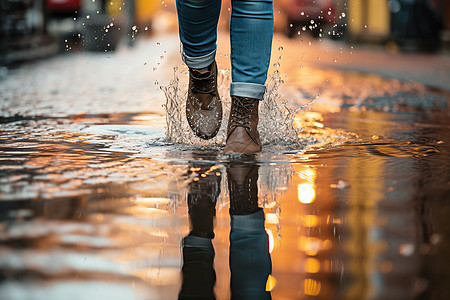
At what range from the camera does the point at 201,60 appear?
3477 mm

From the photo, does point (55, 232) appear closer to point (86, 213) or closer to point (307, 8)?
point (86, 213)

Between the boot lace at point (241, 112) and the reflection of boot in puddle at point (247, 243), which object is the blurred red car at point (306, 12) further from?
the reflection of boot in puddle at point (247, 243)

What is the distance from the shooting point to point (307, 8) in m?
23.7

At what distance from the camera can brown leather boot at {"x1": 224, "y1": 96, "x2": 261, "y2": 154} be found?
313 centimetres

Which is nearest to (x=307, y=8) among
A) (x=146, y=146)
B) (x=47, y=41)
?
(x=47, y=41)

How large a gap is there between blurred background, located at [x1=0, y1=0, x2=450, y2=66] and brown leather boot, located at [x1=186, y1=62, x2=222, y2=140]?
3.79 meters

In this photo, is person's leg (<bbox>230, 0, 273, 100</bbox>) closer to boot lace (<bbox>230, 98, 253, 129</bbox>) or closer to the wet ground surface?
boot lace (<bbox>230, 98, 253, 129</bbox>)

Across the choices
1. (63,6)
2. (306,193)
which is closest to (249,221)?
(306,193)

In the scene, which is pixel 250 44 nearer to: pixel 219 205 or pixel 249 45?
pixel 249 45

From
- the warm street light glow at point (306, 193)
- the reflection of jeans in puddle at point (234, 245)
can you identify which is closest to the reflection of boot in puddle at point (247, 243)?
the reflection of jeans in puddle at point (234, 245)

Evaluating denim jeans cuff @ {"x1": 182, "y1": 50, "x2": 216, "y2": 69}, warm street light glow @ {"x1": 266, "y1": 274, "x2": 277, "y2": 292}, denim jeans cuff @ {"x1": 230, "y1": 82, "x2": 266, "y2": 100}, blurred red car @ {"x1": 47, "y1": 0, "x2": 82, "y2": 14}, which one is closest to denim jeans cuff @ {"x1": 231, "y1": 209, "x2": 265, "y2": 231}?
warm street light glow @ {"x1": 266, "y1": 274, "x2": 277, "y2": 292}

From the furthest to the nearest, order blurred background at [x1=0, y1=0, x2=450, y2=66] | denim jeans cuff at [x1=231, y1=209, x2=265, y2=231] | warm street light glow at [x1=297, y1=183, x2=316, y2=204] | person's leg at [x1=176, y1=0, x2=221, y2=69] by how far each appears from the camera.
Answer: blurred background at [x1=0, y1=0, x2=450, y2=66] → person's leg at [x1=176, y1=0, x2=221, y2=69] → warm street light glow at [x1=297, y1=183, x2=316, y2=204] → denim jeans cuff at [x1=231, y1=209, x2=265, y2=231]

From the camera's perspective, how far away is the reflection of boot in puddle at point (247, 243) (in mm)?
1500

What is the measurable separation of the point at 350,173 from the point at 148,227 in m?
0.95
